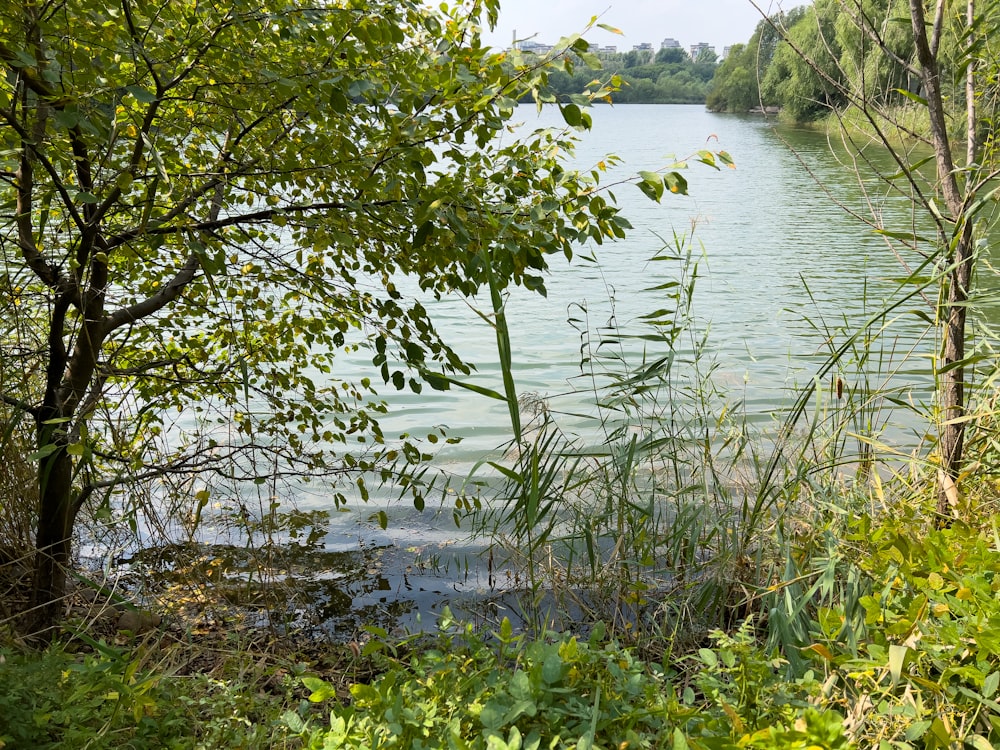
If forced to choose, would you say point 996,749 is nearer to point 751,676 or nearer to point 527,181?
point 751,676

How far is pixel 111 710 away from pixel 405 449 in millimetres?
1566

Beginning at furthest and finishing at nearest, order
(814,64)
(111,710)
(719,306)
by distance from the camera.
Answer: (719,306)
(814,64)
(111,710)

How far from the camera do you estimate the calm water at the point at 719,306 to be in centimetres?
639

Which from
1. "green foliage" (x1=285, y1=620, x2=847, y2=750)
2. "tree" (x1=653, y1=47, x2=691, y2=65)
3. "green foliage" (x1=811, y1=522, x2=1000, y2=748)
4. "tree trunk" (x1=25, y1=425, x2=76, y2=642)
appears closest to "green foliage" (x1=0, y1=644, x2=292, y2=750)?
"green foliage" (x1=285, y1=620, x2=847, y2=750)

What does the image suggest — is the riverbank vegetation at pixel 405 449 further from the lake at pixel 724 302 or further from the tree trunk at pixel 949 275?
the lake at pixel 724 302

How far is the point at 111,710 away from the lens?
229 centimetres

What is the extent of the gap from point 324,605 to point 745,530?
7.38ft

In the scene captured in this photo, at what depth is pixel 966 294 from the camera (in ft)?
10.8

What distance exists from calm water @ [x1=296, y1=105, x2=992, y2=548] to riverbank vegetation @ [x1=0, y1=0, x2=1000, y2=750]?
2.02 feet

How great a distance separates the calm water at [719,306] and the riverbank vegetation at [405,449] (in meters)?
0.61

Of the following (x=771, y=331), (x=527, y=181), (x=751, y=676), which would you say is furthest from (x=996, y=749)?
(x=771, y=331)

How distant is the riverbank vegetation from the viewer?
6.75ft

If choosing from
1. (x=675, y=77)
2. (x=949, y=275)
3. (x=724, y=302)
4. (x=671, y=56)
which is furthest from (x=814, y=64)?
(x=671, y=56)

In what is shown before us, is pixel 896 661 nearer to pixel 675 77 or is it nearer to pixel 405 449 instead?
pixel 405 449
